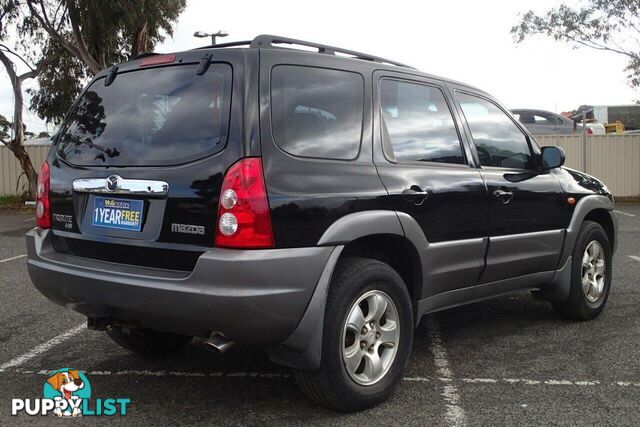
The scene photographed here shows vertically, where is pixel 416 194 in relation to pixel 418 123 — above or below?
below

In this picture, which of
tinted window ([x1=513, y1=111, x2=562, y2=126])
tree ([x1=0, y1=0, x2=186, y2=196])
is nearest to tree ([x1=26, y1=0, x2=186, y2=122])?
tree ([x1=0, y1=0, x2=186, y2=196])

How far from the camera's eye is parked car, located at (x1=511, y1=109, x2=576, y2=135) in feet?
63.4

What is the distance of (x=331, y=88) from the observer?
3250 millimetres

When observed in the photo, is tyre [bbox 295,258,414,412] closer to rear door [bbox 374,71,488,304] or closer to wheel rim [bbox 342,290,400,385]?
wheel rim [bbox 342,290,400,385]

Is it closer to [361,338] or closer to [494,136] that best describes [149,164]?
[361,338]

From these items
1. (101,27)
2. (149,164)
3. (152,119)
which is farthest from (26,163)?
(149,164)

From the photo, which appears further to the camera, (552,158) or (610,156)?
(610,156)

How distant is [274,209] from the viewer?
2766mm

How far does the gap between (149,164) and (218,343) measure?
917 mm

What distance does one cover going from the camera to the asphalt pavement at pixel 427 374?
3160 mm

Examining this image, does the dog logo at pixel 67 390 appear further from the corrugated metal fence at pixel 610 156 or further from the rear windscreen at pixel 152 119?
the corrugated metal fence at pixel 610 156

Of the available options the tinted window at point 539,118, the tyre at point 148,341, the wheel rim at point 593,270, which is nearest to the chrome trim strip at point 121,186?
the tyre at point 148,341

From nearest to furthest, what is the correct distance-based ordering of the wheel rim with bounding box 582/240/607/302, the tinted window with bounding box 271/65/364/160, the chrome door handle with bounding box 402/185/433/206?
the tinted window with bounding box 271/65/364/160 < the chrome door handle with bounding box 402/185/433/206 < the wheel rim with bounding box 582/240/607/302

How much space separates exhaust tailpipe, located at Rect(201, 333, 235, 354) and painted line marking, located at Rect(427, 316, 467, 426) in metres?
1.16
